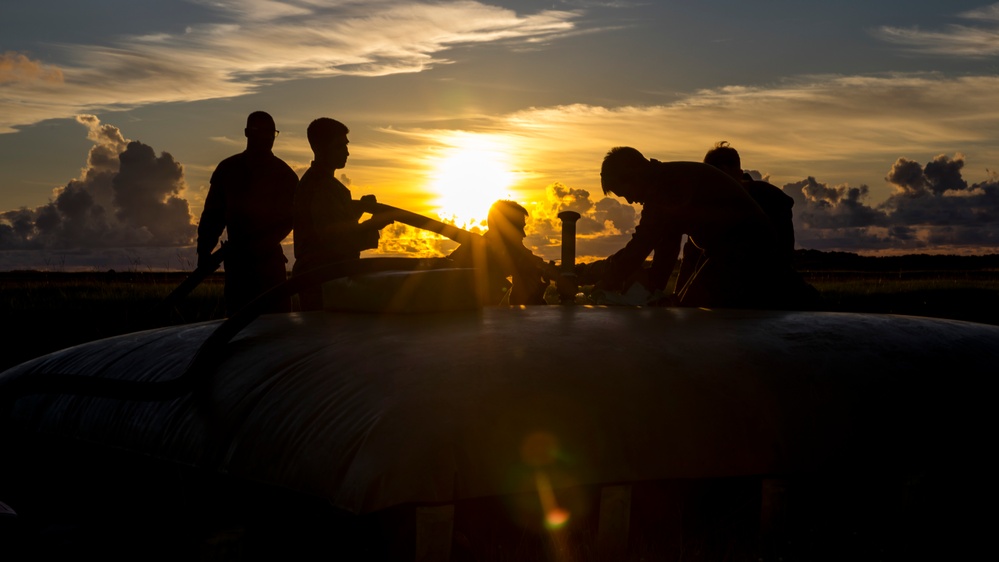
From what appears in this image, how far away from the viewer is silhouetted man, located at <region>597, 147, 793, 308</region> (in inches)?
200

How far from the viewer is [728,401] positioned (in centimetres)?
273

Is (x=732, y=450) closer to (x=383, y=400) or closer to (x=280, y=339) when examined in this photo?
(x=383, y=400)

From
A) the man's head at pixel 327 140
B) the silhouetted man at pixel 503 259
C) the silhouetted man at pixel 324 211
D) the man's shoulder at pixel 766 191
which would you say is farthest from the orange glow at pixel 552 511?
the man's shoulder at pixel 766 191

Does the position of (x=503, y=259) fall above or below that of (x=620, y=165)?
below

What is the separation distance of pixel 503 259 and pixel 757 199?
7.94 feet

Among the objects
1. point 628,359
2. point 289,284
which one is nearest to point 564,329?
point 628,359

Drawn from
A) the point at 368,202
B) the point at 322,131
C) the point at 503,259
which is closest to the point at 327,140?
the point at 322,131

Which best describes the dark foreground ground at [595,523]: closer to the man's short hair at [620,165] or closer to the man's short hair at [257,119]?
the man's short hair at [620,165]

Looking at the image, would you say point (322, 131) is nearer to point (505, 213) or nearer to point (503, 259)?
point (505, 213)

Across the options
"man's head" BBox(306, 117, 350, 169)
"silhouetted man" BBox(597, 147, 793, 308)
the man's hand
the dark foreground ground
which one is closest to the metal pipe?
"silhouetted man" BBox(597, 147, 793, 308)

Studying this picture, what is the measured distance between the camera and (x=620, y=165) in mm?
5191

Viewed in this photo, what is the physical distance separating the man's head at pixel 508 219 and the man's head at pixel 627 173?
0.62 m

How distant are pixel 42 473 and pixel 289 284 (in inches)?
64.3

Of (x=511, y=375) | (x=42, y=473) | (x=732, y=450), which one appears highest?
(x=511, y=375)
